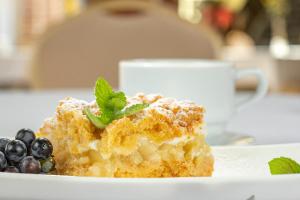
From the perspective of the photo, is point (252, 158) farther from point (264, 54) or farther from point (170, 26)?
point (264, 54)

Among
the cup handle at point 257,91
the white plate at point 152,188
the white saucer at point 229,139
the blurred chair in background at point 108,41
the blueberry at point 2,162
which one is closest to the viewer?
the white plate at point 152,188

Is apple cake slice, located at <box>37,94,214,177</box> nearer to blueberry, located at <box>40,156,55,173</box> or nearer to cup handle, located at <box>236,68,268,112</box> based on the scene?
blueberry, located at <box>40,156,55,173</box>

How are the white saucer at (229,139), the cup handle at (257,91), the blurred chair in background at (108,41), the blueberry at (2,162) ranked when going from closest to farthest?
1. the blueberry at (2,162)
2. the white saucer at (229,139)
3. the cup handle at (257,91)
4. the blurred chair in background at (108,41)

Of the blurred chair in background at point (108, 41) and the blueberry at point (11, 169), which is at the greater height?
the blurred chair in background at point (108, 41)

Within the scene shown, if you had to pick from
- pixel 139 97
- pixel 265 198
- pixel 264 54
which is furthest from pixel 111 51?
pixel 265 198

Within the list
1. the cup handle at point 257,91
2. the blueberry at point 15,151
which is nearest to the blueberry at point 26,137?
the blueberry at point 15,151

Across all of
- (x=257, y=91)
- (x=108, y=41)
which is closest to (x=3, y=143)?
(x=257, y=91)

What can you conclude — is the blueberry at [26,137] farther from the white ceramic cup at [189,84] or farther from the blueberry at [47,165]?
the white ceramic cup at [189,84]
